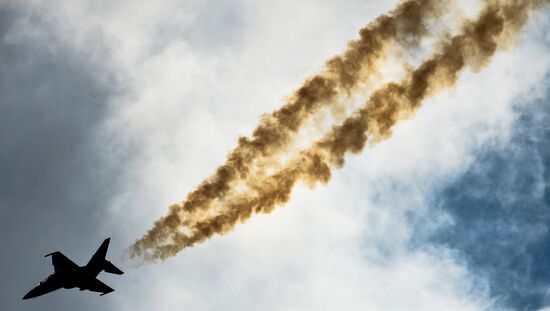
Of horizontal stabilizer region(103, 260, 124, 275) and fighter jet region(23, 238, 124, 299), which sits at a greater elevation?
fighter jet region(23, 238, 124, 299)

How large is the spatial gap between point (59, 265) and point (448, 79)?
160ft

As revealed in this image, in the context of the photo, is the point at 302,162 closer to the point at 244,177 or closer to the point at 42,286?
the point at 244,177

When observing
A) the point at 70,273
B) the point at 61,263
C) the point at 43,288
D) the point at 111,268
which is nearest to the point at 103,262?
the point at 111,268

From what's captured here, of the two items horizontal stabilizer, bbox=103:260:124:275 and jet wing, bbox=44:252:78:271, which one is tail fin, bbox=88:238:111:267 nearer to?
horizontal stabilizer, bbox=103:260:124:275

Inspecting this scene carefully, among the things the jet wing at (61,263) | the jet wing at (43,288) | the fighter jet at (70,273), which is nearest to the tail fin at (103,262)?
the fighter jet at (70,273)

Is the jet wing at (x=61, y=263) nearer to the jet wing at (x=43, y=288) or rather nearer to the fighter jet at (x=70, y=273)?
the fighter jet at (x=70, y=273)

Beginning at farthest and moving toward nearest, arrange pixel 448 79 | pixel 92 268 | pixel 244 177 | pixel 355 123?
1. pixel 92 268
2. pixel 244 177
3. pixel 355 123
4. pixel 448 79

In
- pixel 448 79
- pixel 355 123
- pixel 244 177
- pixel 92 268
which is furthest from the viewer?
pixel 92 268

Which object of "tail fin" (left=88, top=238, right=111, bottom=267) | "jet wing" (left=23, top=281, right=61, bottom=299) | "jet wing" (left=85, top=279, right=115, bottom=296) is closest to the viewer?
"tail fin" (left=88, top=238, right=111, bottom=267)

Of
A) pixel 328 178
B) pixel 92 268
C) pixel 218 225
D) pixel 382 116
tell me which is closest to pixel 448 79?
pixel 382 116

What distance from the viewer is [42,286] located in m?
72.8

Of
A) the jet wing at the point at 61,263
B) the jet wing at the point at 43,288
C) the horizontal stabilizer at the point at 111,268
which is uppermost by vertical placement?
the jet wing at the point at 61,263

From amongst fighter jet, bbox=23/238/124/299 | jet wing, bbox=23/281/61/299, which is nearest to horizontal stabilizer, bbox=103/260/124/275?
fighter jet, bbox=23/238/124/299

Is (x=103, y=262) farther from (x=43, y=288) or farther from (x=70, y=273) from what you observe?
(x=43, y=288)
